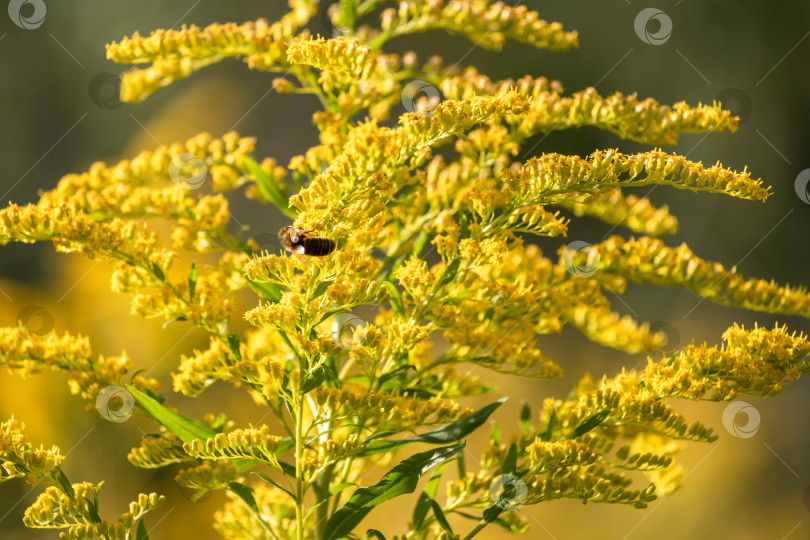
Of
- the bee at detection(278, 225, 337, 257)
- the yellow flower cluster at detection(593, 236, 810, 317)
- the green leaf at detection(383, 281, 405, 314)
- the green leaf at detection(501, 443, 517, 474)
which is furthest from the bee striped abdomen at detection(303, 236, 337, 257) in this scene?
the yellow flower cluster at detection(593, 236, 810, 317)

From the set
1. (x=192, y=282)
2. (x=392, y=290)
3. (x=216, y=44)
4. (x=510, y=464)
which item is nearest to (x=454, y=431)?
(x=510, y=464)

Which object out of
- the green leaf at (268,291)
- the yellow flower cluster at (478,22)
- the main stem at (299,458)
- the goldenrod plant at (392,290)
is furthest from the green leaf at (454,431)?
the yellow flower cluster at (478,22)

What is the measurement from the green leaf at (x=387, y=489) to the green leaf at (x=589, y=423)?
0.16m

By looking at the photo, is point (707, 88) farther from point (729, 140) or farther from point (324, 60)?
point (324, 60)

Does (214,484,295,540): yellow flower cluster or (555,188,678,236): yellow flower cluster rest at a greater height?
(555,188,678,236): yellow flower cluster

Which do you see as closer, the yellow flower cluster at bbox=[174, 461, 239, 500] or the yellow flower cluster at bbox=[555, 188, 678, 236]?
the yellow flower cluster at bbox=[174, 461, 239, 500]

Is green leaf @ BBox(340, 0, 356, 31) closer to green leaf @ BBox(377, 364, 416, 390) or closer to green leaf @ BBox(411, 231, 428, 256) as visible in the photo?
green leaf @ BBox(411, 231, 428, 256)

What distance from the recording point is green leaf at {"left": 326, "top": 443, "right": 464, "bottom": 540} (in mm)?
894

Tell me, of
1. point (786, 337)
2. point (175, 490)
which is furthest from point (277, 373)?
point (175, 490)

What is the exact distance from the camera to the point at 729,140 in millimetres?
2508

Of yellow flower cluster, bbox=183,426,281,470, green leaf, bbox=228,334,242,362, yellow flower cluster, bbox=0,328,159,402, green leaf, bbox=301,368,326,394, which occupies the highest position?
green leaf, bbox=301,368,326,394

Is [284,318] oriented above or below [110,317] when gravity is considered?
above

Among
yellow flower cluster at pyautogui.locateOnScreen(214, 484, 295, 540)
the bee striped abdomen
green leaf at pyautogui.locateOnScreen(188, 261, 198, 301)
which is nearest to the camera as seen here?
the bee striped abdomen

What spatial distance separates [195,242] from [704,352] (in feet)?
2.24
